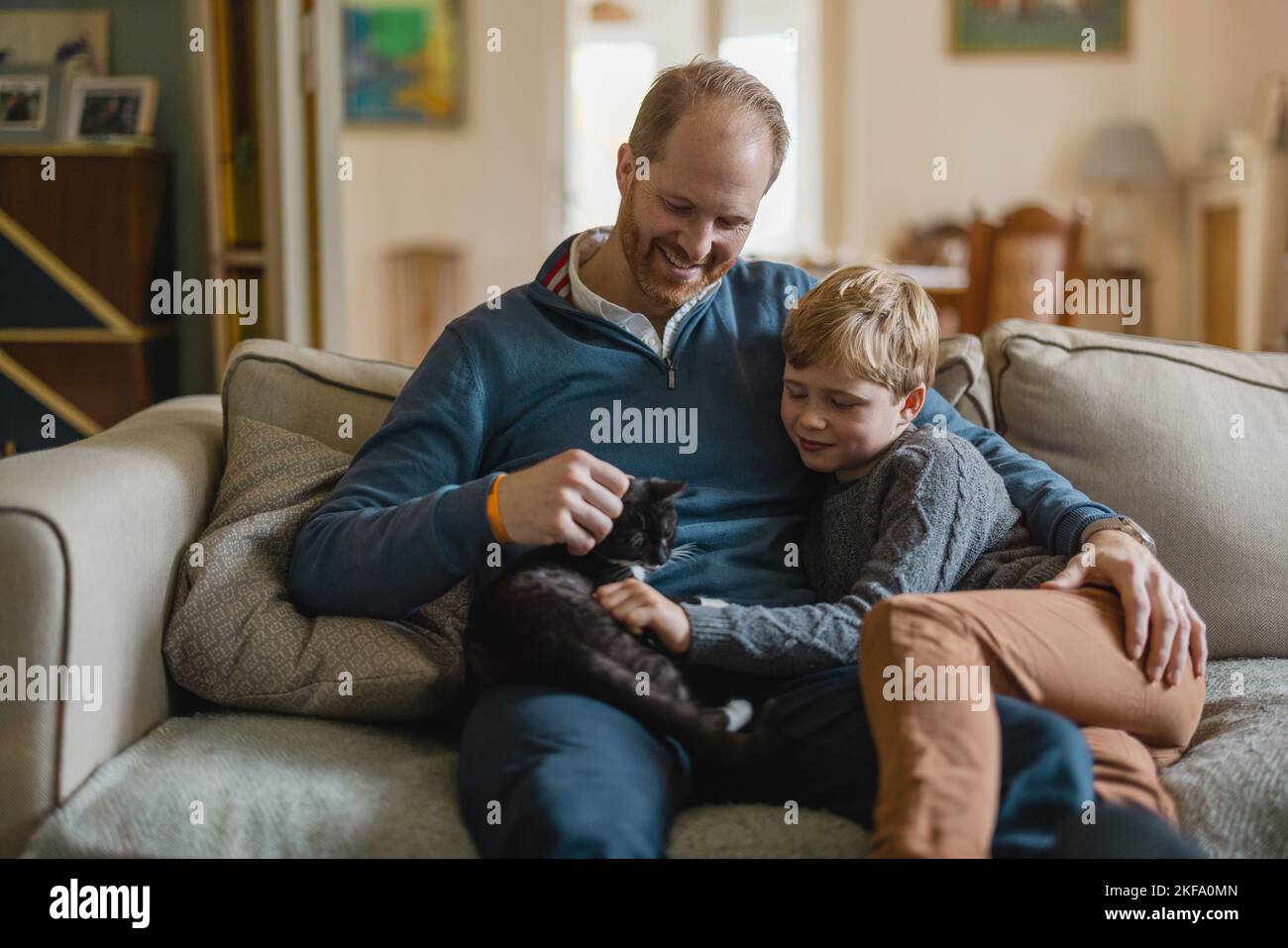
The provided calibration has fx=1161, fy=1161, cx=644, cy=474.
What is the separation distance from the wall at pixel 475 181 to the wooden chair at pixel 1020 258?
199 centimetres

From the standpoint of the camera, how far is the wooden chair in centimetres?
412

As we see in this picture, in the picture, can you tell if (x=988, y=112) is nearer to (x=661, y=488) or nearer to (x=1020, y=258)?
(x=1020, y=258)

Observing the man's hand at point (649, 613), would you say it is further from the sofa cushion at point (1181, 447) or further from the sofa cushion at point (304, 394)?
the sofa cushion at point (1181, 447)

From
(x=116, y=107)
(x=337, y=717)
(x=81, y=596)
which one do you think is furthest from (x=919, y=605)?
(x=116, y=107)

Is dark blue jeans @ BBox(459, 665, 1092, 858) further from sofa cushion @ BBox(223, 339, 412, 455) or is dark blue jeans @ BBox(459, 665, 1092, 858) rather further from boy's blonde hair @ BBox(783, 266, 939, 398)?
sofa cushion @ BBox(223, 339, 412, 455)

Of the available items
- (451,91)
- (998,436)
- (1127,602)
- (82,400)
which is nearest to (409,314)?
(451,91)

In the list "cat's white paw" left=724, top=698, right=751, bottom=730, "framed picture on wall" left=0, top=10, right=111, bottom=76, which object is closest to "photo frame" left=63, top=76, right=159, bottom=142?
"framed picture on wall" left=0, top=10, right=111, bottom=76

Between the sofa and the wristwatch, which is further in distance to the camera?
the wristwatch

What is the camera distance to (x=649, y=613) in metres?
1.24

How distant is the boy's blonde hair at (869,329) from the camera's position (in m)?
1.39

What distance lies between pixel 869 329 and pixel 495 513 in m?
0.50

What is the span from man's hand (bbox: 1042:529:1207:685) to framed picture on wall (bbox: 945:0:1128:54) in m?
5.29

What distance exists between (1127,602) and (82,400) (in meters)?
2.54
